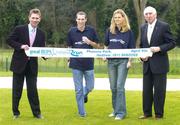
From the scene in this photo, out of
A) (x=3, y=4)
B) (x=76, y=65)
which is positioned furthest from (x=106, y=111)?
(x=3, y=4)

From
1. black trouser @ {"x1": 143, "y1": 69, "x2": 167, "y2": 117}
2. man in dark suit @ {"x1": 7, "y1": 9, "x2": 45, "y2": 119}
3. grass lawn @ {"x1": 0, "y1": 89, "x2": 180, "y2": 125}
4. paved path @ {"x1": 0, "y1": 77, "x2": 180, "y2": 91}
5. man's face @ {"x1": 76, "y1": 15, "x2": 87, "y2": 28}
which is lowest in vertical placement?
paved path @ {"x1": 0, "y1": 77, "x2": 180, "y2": 91}

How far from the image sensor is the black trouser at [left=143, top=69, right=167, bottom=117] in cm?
977

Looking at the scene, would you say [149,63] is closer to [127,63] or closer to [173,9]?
[127,63]

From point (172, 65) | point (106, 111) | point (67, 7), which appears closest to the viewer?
point (106, 111)

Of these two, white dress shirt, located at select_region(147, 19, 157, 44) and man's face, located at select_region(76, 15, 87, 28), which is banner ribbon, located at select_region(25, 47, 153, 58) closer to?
white dress shirt, located at select_region(147, 19, 157, 44)

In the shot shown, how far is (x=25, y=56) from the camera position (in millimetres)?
9703

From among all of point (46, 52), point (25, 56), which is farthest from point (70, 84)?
point (25, 56)

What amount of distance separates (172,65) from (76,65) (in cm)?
1903

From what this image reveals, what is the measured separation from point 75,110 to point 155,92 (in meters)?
2.01

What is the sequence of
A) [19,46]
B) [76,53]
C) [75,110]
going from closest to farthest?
[19,46] → [76,53] → [75,110]

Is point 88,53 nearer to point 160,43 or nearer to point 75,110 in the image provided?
point 160,43

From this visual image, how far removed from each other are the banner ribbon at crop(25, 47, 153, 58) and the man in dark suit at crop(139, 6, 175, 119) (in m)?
0.16

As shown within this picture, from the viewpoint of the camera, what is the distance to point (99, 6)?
63.4 meters

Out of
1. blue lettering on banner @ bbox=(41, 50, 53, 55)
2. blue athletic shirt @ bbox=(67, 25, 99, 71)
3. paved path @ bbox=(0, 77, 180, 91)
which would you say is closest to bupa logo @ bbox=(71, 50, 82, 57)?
blue athletic shirt @ bbox=(67, 25, 99, 71)
